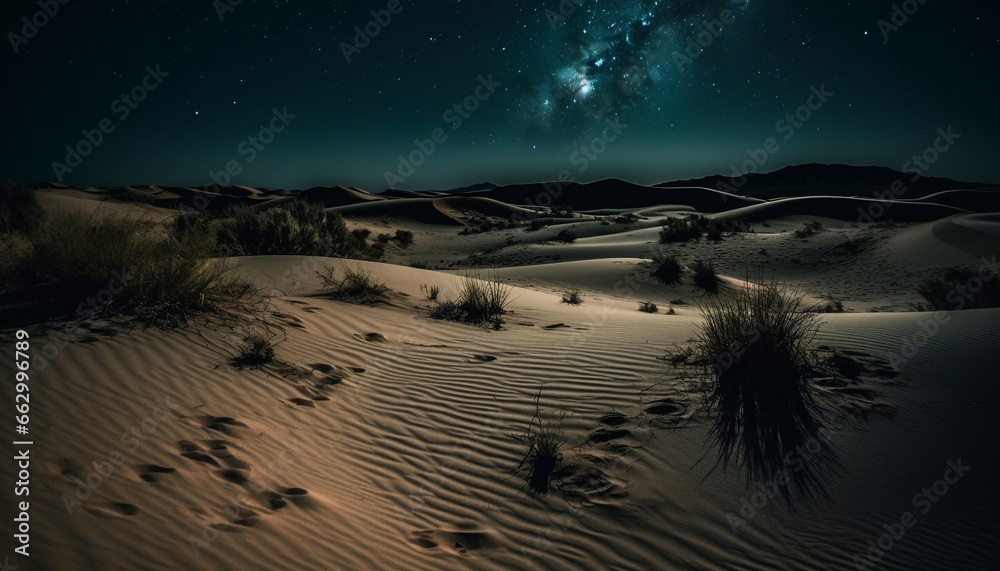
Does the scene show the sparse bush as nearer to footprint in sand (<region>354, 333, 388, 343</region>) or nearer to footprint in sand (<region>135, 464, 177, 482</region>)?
footprint in sand (<region>354, 333, 388, 343</region>)

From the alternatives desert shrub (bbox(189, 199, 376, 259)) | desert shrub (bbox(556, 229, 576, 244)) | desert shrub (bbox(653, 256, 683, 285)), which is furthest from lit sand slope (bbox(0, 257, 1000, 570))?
desert shrub (bbox(556, 229, 576, 244))

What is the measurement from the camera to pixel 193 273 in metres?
5.75

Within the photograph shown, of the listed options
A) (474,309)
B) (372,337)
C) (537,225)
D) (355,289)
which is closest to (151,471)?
(372,337)

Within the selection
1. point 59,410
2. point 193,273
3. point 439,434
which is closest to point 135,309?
point 193,273

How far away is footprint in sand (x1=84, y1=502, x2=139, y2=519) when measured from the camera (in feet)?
8.38

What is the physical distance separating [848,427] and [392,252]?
22.0 meters

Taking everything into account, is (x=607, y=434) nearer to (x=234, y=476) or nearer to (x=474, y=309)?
(x=234, y=476)

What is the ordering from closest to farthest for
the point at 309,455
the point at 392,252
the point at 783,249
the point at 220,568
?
1. the point at 220,568
2. the point at 309,455
3. the point at 783,249
4. the point at 392,252

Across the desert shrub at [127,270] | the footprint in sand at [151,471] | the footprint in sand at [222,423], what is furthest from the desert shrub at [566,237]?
the footprint in sand at [151,471]

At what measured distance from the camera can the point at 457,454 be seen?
410 cm

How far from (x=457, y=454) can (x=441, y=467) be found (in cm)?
21

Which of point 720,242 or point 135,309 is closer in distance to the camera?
point 135,309

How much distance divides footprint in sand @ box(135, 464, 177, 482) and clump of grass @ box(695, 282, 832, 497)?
3.77m

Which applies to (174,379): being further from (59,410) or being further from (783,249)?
(783,249)
